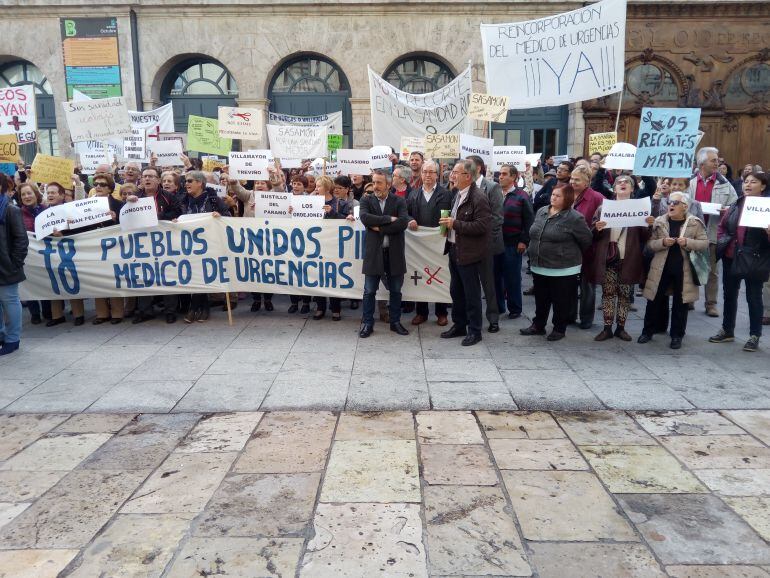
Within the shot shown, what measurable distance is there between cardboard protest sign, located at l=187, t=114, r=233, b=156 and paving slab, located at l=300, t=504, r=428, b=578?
8034 millimetres

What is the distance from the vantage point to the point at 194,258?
25.4 ft

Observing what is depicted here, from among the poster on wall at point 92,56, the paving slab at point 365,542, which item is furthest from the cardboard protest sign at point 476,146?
the poster on wall at point 92,56

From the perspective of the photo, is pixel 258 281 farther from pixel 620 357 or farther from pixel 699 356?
pixel 699 356

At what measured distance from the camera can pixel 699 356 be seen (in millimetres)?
6293

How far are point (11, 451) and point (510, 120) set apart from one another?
53.2 feet

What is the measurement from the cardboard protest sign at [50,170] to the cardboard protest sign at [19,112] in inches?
79.6

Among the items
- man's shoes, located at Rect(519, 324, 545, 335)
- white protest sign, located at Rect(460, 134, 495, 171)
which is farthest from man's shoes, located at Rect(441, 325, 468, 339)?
white protest sign, located at Rect(460, 134, 495, 171)

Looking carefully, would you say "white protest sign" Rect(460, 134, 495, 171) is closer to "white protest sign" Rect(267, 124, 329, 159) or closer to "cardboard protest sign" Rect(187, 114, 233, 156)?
"white protest sign" Rect(267, 124, 329, 159)

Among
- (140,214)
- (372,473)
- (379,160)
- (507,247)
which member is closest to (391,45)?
A: (379,160)

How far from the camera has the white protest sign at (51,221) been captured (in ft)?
24.6

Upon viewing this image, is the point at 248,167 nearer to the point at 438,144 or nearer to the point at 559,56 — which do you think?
the point at 438,144

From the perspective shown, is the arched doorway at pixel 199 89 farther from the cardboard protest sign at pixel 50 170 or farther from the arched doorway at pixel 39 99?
the cardboard protest sign at pixel 50 170

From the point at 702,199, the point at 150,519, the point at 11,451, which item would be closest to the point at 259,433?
the point at 150,519

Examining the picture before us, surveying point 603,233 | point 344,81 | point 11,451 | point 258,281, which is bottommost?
point 11,451
